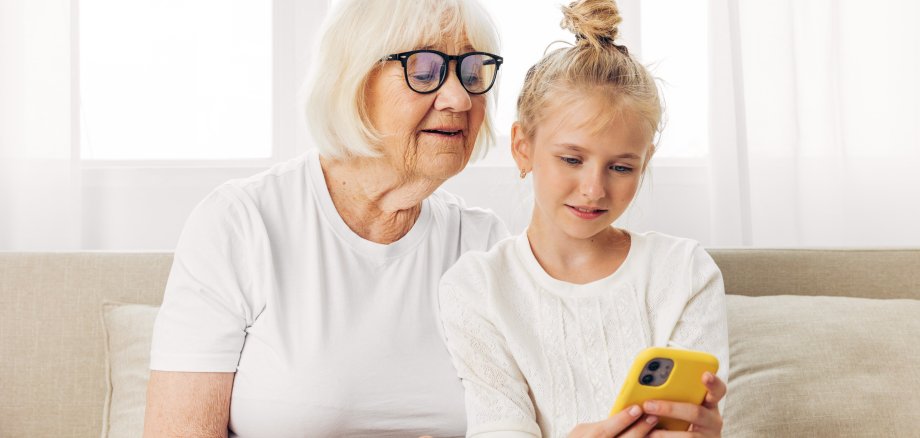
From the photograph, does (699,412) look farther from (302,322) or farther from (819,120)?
(819,120)

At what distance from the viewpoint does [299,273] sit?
160 cm

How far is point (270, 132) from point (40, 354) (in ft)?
3.57

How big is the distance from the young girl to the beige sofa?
39cm

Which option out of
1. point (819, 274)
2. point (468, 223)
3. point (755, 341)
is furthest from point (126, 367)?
point (819, 274)

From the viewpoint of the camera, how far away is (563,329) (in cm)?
150

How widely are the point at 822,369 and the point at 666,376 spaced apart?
0.72m

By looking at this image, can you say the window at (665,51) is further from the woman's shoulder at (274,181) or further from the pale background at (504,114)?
the woman's shoulder at (274,181)

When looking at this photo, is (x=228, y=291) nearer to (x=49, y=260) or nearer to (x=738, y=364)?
(x=49, y=260)

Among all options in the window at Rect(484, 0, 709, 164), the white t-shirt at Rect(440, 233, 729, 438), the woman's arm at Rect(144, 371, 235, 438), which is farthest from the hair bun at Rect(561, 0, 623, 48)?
the window at Rect(484, 0, 709, 164)

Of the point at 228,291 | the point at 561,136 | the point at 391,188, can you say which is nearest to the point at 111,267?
the point at 228,291

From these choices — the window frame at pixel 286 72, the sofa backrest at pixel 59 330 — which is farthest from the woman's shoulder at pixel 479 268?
the window frame at pixel 286 72

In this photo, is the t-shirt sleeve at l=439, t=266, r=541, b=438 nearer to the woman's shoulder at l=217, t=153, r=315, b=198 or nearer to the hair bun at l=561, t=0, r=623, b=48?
the woman's shoulder at l=217, t=153, r=315, b=198

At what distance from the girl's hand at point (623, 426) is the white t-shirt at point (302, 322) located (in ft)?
1.23

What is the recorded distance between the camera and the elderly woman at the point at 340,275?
1521 millimetres
